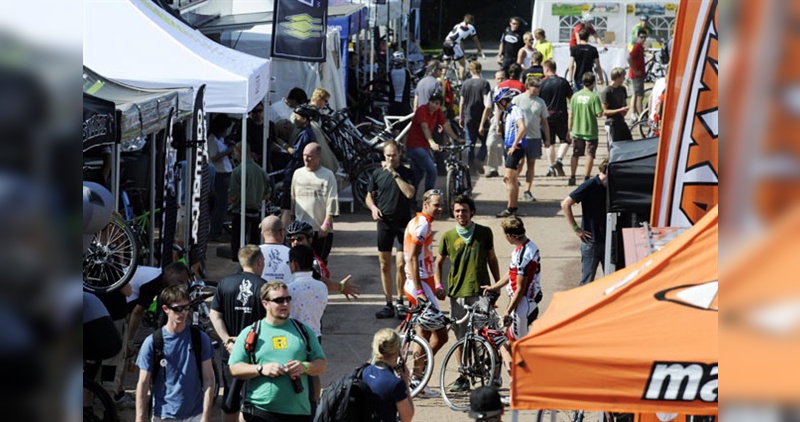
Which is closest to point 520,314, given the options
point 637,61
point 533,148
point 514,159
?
point 514,159

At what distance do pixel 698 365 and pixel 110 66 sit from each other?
8.34 m

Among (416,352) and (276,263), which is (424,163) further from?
(276,263)

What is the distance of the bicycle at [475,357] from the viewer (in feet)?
28.8

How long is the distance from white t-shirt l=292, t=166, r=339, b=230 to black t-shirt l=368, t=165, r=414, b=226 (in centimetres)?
46

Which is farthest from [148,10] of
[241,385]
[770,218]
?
[770,218]

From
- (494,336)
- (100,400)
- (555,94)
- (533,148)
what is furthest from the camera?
(555,94)

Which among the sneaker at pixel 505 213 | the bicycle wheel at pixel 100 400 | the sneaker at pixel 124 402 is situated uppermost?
the bicycle wheel at pixel 100 400

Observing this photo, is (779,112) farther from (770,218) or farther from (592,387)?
(592,387)

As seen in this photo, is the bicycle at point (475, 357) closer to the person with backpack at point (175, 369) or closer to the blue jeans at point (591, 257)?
the blue jeans at point (591, 257)

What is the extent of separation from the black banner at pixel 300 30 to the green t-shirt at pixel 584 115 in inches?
217

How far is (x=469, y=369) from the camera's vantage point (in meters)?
8.87

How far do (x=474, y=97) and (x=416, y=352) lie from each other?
10.5m

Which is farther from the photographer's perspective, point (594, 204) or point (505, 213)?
point (505, 213)

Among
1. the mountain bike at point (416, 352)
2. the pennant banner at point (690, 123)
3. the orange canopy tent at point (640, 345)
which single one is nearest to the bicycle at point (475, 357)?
the mountain bike at point (416, 352)
